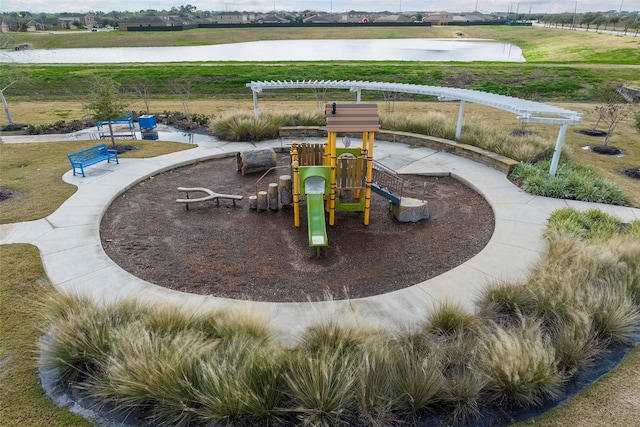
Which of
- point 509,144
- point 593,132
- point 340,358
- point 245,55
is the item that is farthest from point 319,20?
point 340,358

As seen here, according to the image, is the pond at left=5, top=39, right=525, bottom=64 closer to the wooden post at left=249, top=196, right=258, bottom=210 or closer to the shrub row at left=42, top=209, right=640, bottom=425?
the wooden post at left=249, top=196, right=258, bottom=210

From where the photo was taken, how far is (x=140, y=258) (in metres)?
7.89

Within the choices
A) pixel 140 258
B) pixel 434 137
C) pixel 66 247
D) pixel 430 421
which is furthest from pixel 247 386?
pixel 434 137

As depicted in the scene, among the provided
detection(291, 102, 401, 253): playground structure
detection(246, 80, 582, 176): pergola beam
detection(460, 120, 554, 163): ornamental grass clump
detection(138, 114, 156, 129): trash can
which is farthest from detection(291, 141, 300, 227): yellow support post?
detection(138, 114, 156, 129): trash can

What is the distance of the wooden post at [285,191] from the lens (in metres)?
9.92

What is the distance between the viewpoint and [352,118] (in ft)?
28.7

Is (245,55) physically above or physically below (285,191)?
above

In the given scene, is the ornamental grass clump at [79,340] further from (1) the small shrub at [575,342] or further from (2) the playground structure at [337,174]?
(1) the small shrub at [575,342]

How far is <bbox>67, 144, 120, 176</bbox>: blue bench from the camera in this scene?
38.5 ft

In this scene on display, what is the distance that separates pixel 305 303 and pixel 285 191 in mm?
4206

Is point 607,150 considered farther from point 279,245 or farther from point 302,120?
point 279,245

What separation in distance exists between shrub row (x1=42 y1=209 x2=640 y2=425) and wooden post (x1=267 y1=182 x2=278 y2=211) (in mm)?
4615

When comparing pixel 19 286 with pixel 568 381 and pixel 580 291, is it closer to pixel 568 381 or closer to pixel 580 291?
pixel 568 381

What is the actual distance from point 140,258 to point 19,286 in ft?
6.48
